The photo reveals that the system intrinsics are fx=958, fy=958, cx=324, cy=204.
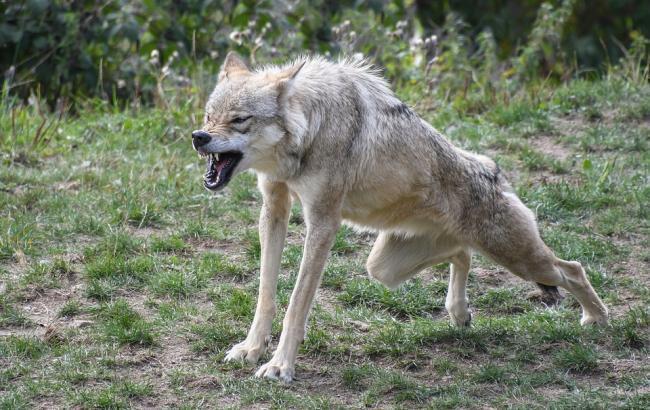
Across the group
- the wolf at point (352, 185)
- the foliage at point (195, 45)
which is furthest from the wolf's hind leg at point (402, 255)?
the foliage at point (195, 45)

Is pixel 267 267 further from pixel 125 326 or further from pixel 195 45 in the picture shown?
pixel 195 45

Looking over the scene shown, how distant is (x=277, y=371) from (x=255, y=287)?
1289 mm

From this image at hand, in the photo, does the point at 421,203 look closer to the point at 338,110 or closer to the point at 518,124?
the point at 338,110

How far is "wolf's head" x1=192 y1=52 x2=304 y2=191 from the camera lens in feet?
17.0

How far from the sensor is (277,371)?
17.1 feet

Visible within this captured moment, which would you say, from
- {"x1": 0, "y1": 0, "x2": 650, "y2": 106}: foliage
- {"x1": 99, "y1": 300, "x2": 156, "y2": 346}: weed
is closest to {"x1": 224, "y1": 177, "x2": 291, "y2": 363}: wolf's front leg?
{"x1": 99, "y1": 300, "x2": 156, "y2": 346}: weed

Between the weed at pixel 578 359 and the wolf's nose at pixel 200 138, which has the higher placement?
the wolf's nose at pixel 200 138

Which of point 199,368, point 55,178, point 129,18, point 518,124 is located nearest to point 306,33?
point 129,18

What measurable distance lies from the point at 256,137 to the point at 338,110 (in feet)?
1.82

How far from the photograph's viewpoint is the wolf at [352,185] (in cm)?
527

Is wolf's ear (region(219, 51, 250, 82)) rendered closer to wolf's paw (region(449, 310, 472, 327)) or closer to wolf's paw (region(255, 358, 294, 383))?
wolf's paw (region(255, 358, 294, 383))

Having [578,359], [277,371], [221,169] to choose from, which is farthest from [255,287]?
[578,359]

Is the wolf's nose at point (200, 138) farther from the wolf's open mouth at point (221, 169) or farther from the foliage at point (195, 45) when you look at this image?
the foliage at point (195, 45)

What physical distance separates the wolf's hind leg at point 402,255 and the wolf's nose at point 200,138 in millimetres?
1474
